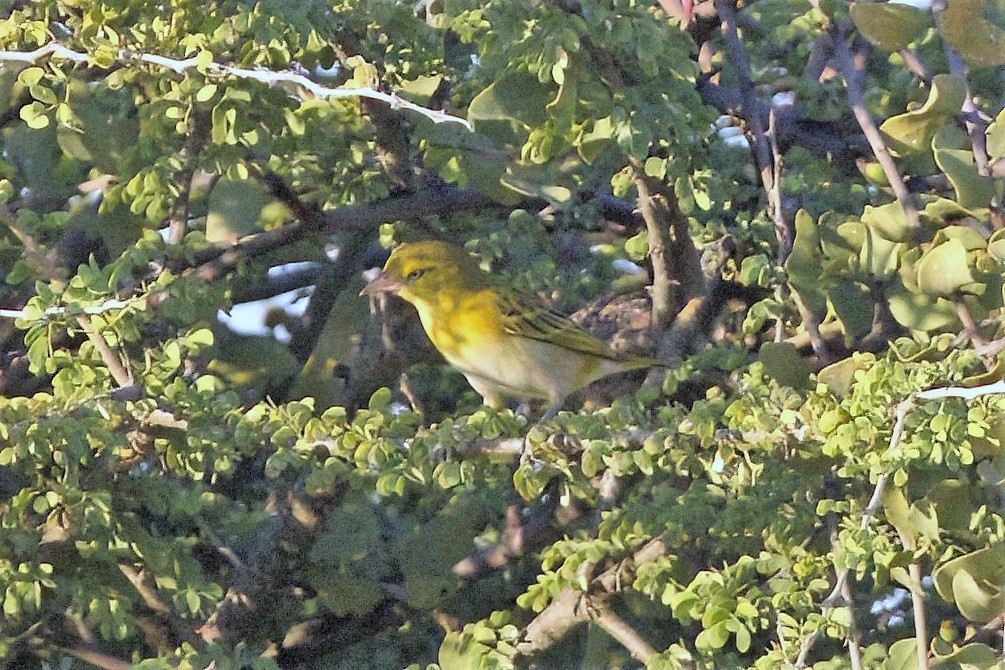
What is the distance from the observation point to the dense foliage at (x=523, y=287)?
2.03 metres

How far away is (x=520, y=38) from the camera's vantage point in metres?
2.13

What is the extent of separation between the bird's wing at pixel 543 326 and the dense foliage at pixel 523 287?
0.23 metres

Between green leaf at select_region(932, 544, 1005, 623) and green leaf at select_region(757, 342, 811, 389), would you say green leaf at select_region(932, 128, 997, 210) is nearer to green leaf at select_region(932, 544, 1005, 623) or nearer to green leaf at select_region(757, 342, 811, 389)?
green leaf at select_region(757, 342, 811, 389)

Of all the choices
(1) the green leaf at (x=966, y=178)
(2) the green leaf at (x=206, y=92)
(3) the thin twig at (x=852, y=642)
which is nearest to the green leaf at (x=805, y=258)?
(1) the green leaf at (x=966, y=178)

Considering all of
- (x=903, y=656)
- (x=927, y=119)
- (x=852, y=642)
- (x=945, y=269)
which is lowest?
(x=903, y=656)

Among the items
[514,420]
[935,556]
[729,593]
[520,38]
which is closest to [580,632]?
[514,420]

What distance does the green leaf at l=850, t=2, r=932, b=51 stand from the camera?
6.93 feet

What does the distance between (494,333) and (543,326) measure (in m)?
0.20

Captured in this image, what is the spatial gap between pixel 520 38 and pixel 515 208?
114cm

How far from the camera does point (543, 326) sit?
13.1ft

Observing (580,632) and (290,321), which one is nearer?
(580,632)

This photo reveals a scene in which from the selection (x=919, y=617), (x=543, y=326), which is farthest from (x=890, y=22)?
(x=543, y=326)

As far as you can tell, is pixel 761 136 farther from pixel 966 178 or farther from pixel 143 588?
pixel 143 588

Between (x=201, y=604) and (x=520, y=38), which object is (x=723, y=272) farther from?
(x=201, y=604)
